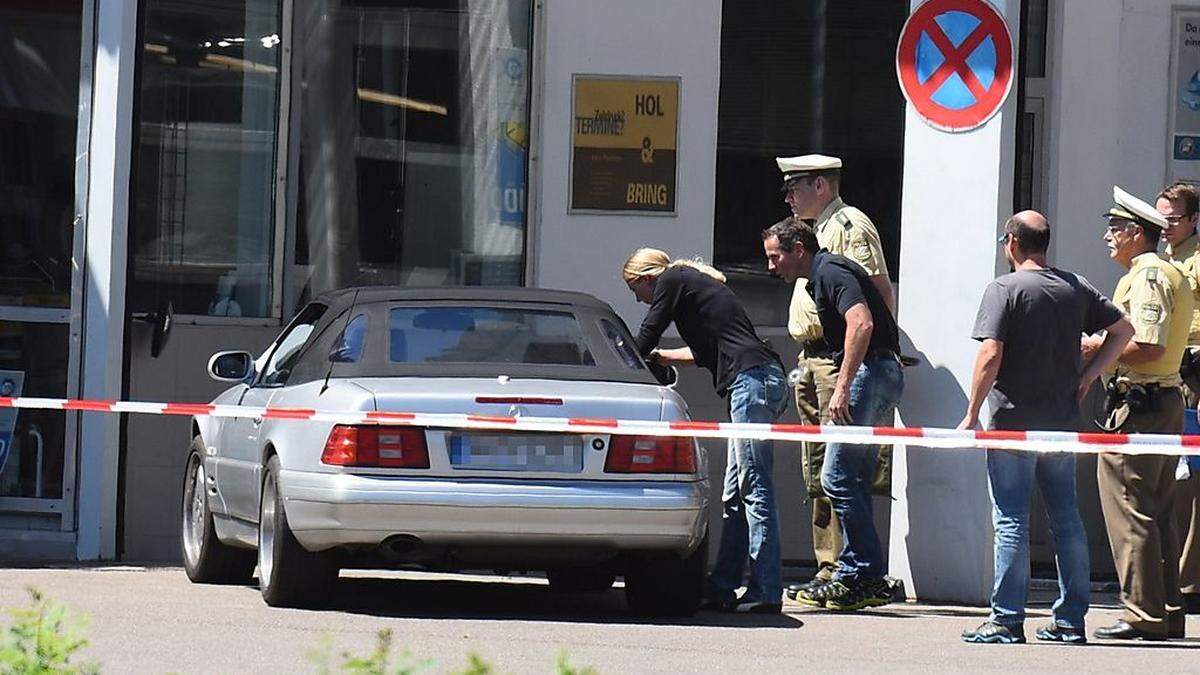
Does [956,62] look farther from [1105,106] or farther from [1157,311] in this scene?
[1105,106]

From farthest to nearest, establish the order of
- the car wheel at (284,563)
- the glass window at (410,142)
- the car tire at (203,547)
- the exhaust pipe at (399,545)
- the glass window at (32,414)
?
1. the glass window at (410,142)
2. the glass window at (32,414)
3. the car tire at (203,547)
4. the car wheel at (284,563)
5. the exhaust pipe at (399,545)

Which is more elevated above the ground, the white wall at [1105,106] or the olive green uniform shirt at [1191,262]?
A: the white wall at [1105,106]

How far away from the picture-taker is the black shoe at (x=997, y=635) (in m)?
9.26

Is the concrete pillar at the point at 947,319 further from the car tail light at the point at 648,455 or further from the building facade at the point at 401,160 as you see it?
the car tail light at the point at 648,455

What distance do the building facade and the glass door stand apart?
0.05 feet

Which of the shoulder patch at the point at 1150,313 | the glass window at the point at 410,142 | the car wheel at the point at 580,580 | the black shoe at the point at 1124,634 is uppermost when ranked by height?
the glass window at the point at 410,142

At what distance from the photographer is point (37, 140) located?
12.9 metres

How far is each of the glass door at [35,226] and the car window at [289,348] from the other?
8.30ft

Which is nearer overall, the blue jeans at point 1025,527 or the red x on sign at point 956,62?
the blue jeans at point 1025,527

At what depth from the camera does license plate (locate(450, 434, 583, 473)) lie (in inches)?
350

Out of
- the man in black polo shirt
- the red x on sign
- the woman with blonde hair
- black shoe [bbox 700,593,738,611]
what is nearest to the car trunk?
the woman with blonde hair

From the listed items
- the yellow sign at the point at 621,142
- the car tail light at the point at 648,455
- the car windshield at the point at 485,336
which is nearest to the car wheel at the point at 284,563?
the car windshield at the point at 485,336

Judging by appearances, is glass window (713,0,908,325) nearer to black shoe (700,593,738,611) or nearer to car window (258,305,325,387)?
black shoe (700,593,738,611)

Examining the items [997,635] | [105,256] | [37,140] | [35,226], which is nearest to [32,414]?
[35,226]
